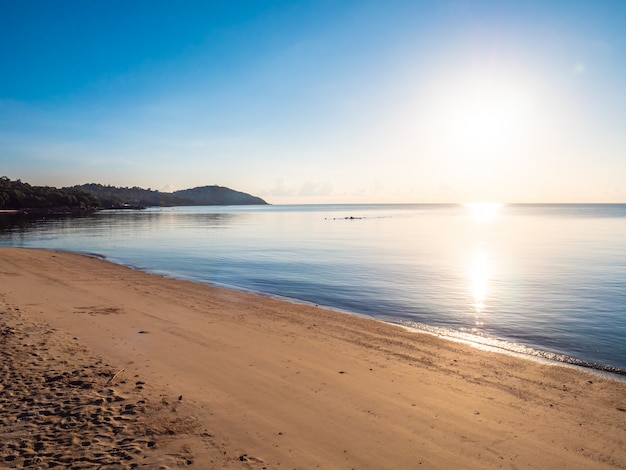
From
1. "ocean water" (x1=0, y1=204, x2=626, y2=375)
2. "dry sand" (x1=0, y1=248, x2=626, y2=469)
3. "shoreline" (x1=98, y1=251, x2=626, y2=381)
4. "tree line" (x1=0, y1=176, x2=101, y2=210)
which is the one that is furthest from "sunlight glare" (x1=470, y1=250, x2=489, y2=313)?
"tree line" (x1=0, y1=176, x2=101, y2=210)

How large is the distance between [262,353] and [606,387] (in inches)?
Result: 332

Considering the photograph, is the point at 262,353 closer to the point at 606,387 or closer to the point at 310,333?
the point at 310,333

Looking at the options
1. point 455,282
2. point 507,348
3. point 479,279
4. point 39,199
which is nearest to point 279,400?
point 507,348

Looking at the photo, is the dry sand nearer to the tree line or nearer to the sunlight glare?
the sunlight glare

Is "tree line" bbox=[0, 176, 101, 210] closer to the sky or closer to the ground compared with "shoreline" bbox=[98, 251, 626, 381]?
closer to the sky

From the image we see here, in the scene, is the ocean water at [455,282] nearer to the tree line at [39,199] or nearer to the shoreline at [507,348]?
the shoreline at [507,348]

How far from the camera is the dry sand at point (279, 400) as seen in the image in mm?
6191

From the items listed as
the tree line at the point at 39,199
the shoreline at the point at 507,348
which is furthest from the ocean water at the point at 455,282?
the tree line at the point at 39,199

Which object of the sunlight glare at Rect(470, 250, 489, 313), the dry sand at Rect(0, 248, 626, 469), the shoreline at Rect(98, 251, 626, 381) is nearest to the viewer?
the dry sand at Rect(0, 248, 626, 469)

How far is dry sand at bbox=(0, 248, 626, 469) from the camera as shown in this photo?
619cm

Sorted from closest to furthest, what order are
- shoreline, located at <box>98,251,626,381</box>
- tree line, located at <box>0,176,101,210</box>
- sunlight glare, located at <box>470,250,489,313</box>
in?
shoreline, located at <box>98,251,626,381</box>
sunlight glare, located at <box>470,250,489,313</box>
tree line, located at <box>0,176,101,210</box>

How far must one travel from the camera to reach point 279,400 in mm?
8094

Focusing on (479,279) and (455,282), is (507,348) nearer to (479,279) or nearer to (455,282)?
(455,282)

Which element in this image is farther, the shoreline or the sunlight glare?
the sunlight glare
